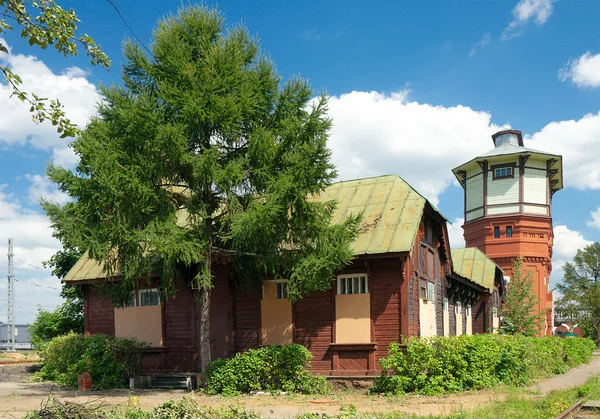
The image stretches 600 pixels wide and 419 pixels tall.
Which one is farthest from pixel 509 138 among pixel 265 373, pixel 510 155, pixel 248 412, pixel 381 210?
pixel 248 412

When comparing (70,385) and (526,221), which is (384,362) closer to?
(70,385)

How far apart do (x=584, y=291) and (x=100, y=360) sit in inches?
2216

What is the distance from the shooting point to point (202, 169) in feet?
50.9

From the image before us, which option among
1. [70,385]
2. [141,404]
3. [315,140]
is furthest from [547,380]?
[70,385]

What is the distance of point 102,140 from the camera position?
1555 centimetres

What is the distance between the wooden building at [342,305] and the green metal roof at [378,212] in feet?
0.11

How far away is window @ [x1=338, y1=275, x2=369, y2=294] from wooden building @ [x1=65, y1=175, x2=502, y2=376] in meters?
0.03

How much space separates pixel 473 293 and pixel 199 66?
1975cm

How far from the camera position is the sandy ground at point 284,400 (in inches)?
518

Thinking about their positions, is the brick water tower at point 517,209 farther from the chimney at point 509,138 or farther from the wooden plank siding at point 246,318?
the wooden plank siding at point 246,318

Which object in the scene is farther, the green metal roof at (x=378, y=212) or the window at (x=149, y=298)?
the window at (x=149, y=298)

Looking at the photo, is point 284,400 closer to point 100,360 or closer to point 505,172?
point 100,360

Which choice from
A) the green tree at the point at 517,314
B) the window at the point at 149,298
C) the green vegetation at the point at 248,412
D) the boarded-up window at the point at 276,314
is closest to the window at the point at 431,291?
the boarded-up window at the point at 276,314

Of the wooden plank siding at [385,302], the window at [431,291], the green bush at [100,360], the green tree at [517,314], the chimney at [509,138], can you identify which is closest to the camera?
the wooden plank siding at [385,302]
